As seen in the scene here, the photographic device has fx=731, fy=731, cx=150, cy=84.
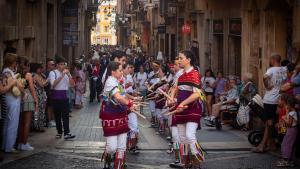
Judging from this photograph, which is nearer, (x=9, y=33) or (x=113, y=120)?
(x=113, y=120)

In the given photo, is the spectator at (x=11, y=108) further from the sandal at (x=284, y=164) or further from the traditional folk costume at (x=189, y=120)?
the sandal at (x=284, y=164)

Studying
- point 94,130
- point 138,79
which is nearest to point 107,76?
point 94,130

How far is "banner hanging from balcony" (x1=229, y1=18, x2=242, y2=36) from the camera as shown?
23.1 m

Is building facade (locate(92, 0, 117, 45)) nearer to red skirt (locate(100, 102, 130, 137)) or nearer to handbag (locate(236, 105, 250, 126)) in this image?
handbag (locate(236, 105, 250, 126))

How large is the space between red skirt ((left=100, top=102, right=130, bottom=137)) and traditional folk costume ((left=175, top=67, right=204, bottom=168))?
3.44 ft

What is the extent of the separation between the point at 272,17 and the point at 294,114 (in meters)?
6.52

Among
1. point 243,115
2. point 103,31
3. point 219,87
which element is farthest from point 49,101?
point 103,31

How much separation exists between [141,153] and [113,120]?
11.0 feet

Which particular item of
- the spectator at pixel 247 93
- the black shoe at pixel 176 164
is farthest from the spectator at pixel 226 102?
the black shoe at pixel 176 164

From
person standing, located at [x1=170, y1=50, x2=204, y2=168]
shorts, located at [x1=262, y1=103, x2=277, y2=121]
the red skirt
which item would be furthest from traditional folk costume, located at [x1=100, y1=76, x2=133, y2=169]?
shorts, located at [x1=262, y1=103, x2=277, y2=121]

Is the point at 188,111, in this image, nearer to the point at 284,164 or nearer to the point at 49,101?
the point at 284,164

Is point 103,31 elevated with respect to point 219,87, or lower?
elevated

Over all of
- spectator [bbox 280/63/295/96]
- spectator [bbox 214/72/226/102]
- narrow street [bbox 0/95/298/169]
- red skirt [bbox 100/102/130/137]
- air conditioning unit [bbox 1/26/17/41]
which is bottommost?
narrow street [bbox 0/95/298/169]

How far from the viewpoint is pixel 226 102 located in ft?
63.8
